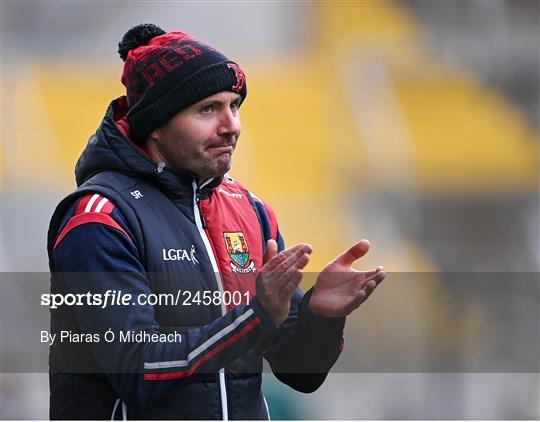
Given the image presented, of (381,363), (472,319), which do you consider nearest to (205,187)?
(381,363)

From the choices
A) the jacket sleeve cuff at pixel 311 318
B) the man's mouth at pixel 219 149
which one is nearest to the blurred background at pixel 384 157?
the jacket sleeve cuff at pixel 311 318

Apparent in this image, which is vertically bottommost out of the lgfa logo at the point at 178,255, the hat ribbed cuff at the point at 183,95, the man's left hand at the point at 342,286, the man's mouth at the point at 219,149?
the man's left hand at the point at 342,286

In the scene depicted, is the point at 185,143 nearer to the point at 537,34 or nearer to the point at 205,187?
the point at 205,187

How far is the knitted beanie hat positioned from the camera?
4.71 feet

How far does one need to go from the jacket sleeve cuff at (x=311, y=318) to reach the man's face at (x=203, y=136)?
25cm

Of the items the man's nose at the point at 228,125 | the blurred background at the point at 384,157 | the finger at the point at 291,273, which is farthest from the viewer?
the blurred background at the point at 384,157

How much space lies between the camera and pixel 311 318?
58.9 inches

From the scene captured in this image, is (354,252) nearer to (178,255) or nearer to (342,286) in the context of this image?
(342,286)

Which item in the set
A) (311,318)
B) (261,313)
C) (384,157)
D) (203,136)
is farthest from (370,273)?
(384,157)

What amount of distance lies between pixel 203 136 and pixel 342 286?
1.05ft

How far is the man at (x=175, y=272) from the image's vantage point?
131 cm

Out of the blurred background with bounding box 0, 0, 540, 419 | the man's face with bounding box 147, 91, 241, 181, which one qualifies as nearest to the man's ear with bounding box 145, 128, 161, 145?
the man's face with bounding box 147, 91, 241, 181

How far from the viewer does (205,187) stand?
148 cm

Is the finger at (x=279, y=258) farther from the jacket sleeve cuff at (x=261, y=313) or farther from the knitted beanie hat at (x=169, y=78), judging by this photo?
the knitted beanie hat at (x=169, y=78)
